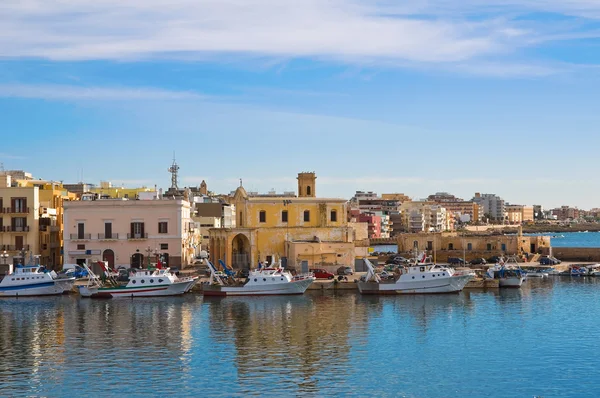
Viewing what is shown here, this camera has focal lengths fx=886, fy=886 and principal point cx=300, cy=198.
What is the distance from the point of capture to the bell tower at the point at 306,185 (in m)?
75.8

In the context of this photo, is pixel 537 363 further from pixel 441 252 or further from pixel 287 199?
pixel 441 252

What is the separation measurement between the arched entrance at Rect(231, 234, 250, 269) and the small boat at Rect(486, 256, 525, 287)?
1918 centimetres

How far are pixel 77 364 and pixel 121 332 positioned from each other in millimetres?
8127

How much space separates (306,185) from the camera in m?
75.9

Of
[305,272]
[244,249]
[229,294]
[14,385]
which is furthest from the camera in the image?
[244,249]

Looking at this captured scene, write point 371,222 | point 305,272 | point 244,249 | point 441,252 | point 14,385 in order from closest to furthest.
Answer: point 14,385 < point 305,272 < point 244,249 < point 441,252 < point 371,222

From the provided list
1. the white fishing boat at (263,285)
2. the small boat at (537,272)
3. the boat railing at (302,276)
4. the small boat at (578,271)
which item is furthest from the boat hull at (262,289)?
the small boat at (578,271)

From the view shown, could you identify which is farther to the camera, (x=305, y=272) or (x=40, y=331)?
(x=305, y=272)

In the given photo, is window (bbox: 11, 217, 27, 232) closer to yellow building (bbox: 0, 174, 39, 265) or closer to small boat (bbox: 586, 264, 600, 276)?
yellow building (bbox: 0, 174, 39, 265)

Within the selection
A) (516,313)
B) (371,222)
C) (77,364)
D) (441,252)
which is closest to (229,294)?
(516,313)

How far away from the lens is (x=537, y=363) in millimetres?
36562

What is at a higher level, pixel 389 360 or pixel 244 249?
pixel 244 249

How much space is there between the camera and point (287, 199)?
7106 centimetres

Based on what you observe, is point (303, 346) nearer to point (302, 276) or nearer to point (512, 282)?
point (302, 276)
